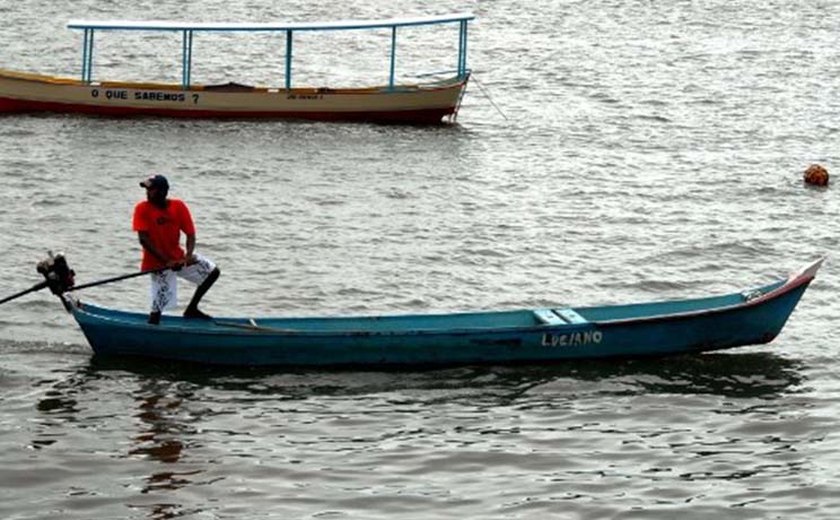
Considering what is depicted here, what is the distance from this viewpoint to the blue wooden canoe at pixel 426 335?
21.0 meters

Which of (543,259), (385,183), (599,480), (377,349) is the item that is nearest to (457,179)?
(385,183)

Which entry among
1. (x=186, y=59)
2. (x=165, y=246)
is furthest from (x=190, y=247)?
(x=186, y=59)

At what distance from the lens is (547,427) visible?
1988 cm

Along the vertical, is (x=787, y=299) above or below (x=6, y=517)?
above

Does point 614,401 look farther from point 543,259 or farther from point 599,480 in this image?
point 543,259

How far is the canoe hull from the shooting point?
37.2 metres

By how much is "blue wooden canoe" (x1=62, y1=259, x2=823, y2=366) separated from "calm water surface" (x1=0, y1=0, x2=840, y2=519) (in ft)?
0.84

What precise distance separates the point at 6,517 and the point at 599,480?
603 centimetres

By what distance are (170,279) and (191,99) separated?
1708 centimetres

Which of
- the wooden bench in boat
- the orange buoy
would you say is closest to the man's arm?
the wooden bench in boat

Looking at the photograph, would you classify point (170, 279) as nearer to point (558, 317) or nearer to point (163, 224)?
point (163, 224)

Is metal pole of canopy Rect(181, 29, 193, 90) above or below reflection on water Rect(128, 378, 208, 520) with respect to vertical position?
above

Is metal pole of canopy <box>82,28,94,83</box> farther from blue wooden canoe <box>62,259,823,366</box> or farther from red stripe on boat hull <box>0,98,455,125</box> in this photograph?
blue wooden canoe <box>62,259,823,366</box>

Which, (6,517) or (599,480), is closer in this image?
(6,517)
